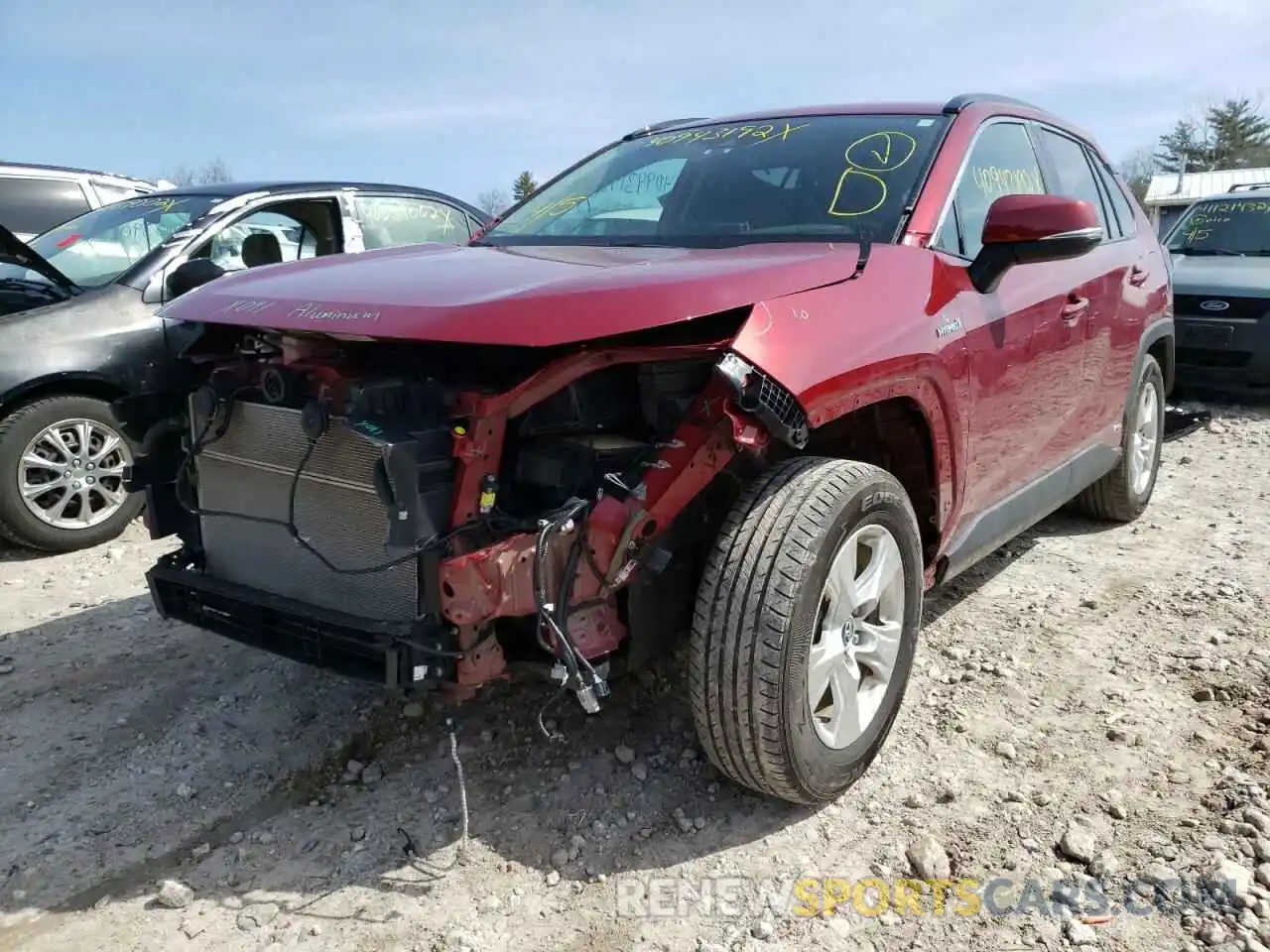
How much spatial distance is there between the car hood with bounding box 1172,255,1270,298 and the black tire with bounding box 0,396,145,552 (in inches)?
302

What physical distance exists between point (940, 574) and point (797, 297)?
45.4 inches

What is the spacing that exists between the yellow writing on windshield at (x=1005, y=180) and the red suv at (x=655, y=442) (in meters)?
0.03

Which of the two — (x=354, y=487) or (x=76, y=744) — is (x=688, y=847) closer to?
(x=354, y=487)

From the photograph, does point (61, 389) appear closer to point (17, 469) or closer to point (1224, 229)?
point (17, 469)

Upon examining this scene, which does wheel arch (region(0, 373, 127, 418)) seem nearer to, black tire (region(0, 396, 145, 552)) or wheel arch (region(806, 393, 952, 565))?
black tire (region(0, 396, 145, 552))

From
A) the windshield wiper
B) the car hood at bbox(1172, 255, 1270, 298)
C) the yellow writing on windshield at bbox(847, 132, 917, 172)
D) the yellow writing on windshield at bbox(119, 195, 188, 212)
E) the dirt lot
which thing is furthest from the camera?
the windshield wiper

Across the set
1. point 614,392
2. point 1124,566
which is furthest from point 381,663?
point 1124,566

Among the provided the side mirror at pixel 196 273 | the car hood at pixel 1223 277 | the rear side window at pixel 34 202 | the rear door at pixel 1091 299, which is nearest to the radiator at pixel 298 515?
the side mirror at pixel 196 273

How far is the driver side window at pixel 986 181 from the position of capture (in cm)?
309

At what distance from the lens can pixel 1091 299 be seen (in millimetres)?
3797

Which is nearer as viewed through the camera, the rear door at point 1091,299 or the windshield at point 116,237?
the rear door at point 1091,299

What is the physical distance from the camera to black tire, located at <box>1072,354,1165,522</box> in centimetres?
460

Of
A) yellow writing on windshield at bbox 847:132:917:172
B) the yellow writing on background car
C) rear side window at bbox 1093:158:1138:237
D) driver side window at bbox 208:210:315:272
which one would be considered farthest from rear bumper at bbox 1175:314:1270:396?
the yellow writing on background car

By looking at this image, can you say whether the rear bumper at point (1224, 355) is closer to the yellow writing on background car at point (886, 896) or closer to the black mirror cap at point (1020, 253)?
the black mirror cap at point (1020, 253)
